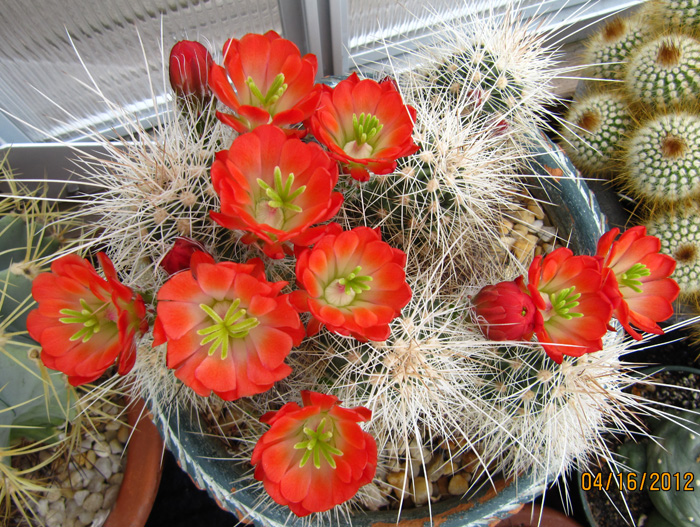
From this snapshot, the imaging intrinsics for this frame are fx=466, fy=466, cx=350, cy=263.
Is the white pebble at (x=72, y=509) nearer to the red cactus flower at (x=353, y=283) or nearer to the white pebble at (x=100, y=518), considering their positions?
the white pebble at (x=100, y=518)

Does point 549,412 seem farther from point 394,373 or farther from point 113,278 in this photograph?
point 113,278

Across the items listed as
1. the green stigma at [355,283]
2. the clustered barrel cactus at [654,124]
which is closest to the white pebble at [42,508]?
the green stigma at [355,283]

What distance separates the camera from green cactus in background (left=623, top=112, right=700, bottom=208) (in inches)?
46.3

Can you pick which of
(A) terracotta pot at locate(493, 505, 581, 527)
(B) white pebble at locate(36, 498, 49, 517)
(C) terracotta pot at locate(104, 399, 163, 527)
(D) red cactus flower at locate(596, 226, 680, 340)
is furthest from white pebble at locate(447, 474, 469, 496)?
(B) white pebble at locate(36, 498, 49, 517)

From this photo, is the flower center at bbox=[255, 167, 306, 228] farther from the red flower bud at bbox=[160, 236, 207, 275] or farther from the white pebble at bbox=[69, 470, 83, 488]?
the white pebble at bbox=[69, 470, 83, 488]

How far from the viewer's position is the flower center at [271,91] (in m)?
0.57

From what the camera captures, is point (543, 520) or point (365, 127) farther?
point (543, 520)

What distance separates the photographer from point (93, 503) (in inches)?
39.4

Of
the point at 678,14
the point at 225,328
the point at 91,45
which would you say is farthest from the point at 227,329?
the point at 678,14

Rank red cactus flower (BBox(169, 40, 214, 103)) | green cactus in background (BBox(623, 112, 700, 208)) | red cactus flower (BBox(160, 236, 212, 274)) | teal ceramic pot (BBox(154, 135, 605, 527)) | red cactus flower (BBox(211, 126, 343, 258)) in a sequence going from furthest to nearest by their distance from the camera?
green cactus in background (BBox(623, 112, 700, 208))
teal ceramic pot (BBox(154, 135, 605, 527))
red cactus flower (BBox(169, 40, 214, 103))
red cactus flower (BBox(160, 236, 212, 274))
red cactus flower (BBox(211, 126, 343, 258))

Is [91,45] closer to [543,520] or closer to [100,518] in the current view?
[100,518]

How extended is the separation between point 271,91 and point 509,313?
0.42 metres

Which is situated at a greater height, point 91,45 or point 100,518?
point 91,45

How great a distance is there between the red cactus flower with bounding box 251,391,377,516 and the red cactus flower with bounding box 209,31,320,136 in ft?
1.11
